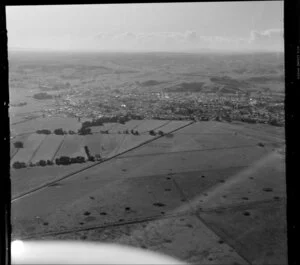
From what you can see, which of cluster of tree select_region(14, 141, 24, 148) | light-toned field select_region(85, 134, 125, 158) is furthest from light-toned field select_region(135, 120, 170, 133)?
cluster of tree select_region(14, 141, 24, 148)

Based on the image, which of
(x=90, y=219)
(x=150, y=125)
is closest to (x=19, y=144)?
(x=90, y=219)

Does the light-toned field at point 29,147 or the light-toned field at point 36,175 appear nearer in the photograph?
the light-toned field at point 36,175

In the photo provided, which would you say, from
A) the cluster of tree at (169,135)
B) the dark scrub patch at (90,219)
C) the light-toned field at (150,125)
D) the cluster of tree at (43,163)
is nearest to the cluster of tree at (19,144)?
the cluster of tree at (43,163)

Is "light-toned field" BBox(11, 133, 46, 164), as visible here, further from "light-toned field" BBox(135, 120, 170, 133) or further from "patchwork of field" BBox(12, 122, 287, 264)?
Answer: "light-toned field" BBox(135, 120, 170, 133)

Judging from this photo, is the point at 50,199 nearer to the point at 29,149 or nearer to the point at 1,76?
the point at 29,149

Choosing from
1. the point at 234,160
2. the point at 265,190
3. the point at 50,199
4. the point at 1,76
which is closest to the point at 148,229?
the point at 50,199

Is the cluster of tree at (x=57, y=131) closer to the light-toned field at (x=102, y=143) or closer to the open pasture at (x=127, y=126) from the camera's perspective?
the light-toned field at (x=102, y=143)
